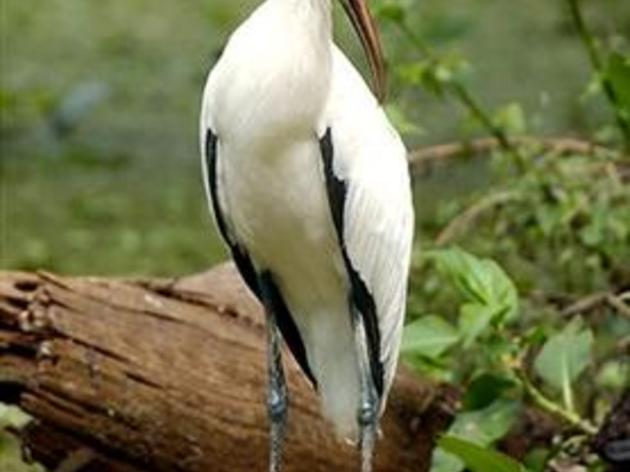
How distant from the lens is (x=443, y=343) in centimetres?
378

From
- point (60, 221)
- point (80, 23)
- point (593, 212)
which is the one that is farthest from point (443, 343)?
point (80, 23)

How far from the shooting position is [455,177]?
273 inches

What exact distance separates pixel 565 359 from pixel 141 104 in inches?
165

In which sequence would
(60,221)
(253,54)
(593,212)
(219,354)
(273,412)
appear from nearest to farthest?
(253,54), (273,412), (219,354), (593,212), (60,221)

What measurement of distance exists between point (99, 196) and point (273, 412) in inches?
138

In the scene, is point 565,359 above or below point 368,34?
below

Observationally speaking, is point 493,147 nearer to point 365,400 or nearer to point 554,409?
point 554,409

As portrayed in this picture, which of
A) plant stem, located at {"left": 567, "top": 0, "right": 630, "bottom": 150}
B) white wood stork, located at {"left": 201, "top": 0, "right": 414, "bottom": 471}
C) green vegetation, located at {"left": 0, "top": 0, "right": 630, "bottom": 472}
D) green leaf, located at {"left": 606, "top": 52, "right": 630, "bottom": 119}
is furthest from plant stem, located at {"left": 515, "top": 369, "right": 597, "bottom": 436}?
plant stem, located at {"left": 567, "top": 0, "right": 630, "bottom": 150}

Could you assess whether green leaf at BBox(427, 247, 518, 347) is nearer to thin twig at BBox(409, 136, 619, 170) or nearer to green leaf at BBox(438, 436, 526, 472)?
green leaf at BBox(438, 436, 526, 472)

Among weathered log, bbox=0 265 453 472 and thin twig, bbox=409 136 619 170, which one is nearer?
weathered log, bbox=0 265 453 472

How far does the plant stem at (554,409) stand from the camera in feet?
12.5

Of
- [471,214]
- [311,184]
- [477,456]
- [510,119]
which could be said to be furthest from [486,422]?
[510,119]

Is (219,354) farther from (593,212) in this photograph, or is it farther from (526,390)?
(593,212)

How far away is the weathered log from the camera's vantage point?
143 inches
